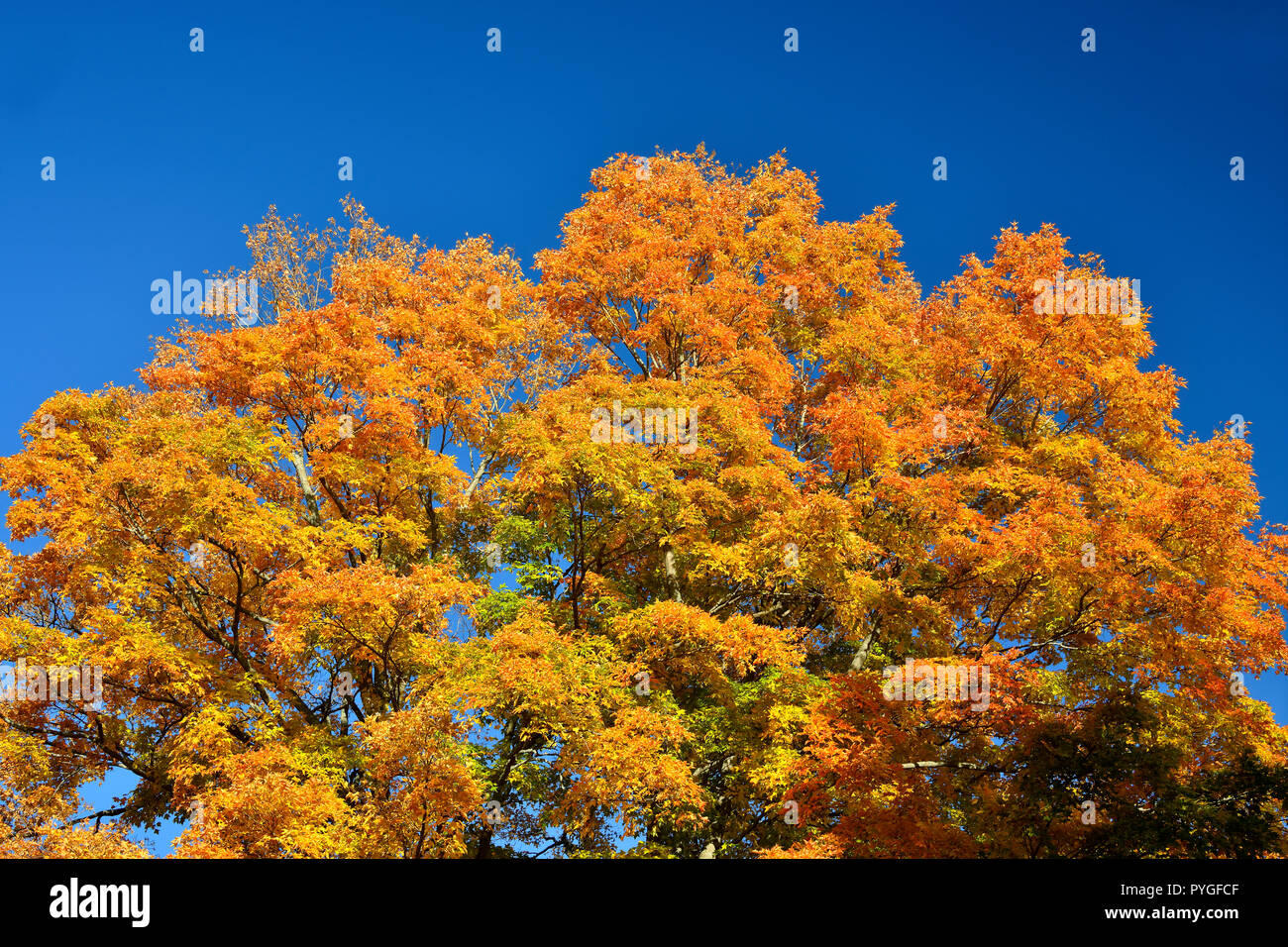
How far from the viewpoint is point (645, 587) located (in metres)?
22.8

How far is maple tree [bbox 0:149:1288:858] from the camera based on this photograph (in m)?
15.5

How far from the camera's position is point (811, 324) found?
26750 millimetres

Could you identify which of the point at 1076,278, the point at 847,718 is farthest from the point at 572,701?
the point at 1076,278

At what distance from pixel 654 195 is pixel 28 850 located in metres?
20.1

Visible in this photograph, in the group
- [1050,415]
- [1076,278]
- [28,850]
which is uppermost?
[1076,278]

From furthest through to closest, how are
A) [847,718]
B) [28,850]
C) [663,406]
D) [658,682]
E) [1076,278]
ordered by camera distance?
[1076,278] < [663,406] < [658,682] < [847,718] < [28,850]

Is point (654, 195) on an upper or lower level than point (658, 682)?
upper

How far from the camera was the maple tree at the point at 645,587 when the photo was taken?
1554 centimetres
